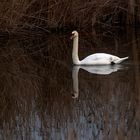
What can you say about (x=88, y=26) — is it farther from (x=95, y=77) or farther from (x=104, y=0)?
(x=95, y=77)

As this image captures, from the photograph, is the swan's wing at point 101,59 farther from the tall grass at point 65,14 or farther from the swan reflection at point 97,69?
the tall grass at point 65,14

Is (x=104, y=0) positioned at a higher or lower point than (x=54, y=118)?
higher

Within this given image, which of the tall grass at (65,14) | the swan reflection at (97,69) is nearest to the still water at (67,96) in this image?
the swan reflection at (97,69)

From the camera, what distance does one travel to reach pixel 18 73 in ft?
30.9

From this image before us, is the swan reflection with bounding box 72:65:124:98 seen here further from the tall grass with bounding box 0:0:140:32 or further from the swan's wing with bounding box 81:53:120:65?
the tall grass with bounding box 0:0:140:32

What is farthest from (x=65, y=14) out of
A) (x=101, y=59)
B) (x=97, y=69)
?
(x=97, y=69)

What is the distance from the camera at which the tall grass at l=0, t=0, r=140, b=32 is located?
12.6m

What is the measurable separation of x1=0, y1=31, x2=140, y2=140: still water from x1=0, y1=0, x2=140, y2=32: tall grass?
3.87ft

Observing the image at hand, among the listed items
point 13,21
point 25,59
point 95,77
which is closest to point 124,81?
point 95,77

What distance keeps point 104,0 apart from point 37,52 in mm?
2313

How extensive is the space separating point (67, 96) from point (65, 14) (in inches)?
232

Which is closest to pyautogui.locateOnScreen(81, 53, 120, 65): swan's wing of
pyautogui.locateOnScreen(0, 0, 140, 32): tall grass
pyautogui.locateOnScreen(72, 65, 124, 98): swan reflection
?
pyautogui.locateOnScreen(72, 65, 124, 98): swan reflection

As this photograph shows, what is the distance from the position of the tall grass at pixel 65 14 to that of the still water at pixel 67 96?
3.87 ft

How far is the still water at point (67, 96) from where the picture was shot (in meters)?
6.17
